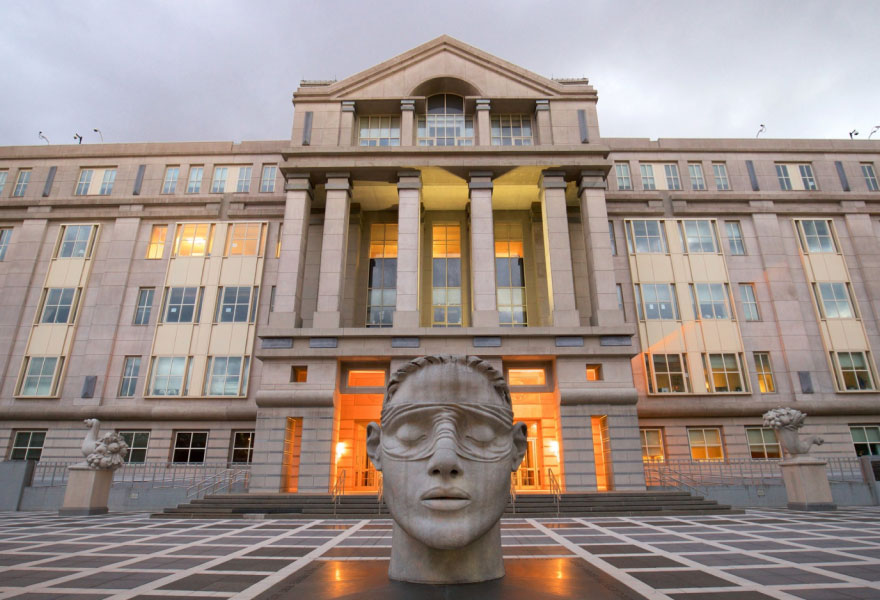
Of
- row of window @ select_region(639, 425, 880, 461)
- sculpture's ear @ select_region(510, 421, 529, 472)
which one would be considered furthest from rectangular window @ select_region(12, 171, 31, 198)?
row of window @ select_region(639, 425, 880, 461)

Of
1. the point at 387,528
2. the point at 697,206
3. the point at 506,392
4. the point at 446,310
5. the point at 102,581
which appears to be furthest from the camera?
the point at 697,206

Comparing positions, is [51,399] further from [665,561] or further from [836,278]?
[836,278]

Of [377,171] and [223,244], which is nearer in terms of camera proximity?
[377,171]

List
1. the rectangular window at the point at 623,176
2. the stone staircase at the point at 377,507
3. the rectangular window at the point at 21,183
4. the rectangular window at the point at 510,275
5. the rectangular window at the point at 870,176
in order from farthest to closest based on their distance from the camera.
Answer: the rectangular window at the point at 21,183, the rectangular window at the point at 870,176, the rectangular window at the point at 623,176, the rectangular window at the point at 510,275, the stone staircase at the point at 377,507

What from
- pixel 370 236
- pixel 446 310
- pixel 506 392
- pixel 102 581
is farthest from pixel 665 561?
pixel 370 236

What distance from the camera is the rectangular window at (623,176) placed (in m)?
33.0

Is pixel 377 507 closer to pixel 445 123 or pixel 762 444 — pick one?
pixel 762 444

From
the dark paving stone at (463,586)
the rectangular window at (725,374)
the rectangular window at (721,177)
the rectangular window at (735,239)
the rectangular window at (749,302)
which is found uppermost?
the rectangular window at (721,177)

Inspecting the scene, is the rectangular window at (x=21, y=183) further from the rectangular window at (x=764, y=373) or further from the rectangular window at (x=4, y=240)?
the rectangular window at (x=764, y=373)

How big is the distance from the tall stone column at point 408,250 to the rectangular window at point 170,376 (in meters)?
14.5

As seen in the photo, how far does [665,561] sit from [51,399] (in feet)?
114

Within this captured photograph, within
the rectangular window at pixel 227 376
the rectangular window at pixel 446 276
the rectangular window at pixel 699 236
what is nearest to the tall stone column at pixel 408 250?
the rectangular window at pixel 446 276

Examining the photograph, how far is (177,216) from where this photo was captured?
32.5m

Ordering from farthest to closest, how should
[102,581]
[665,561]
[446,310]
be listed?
[446,310], [665,561], [102,581]
